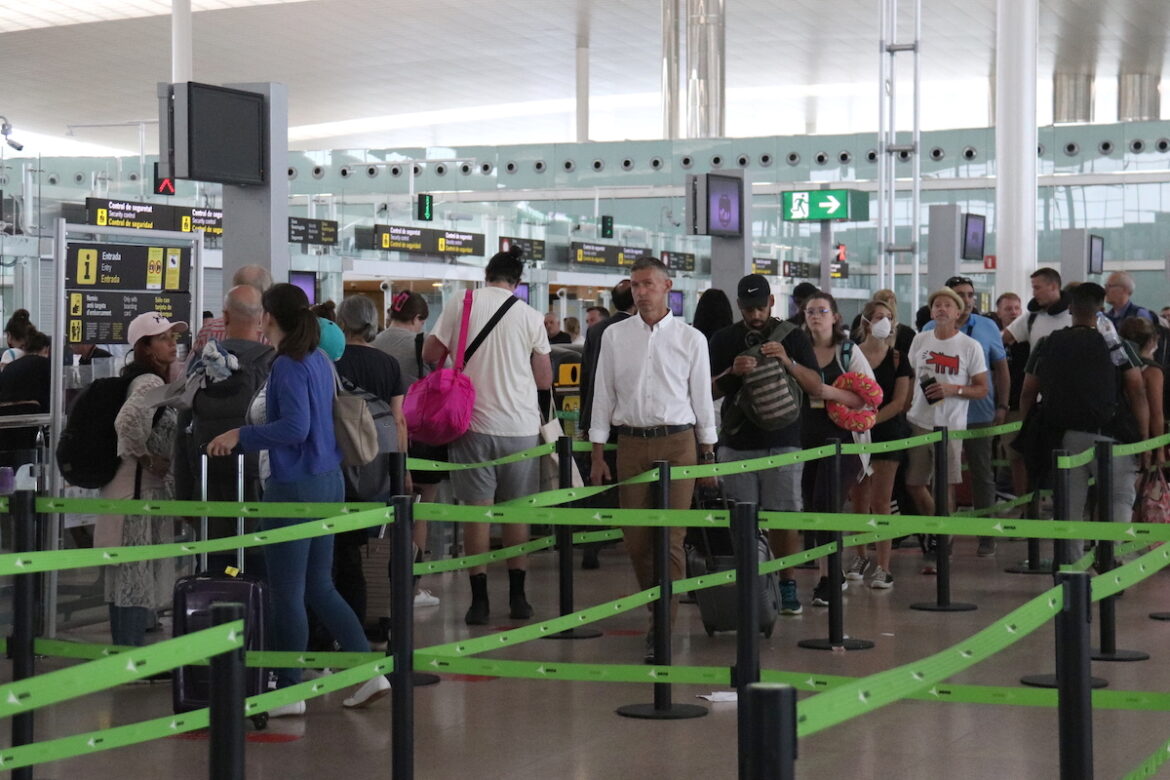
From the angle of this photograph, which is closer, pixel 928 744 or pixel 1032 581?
pixel 928 744

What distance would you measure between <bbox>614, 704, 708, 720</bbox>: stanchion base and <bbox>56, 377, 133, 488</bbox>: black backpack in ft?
7.93

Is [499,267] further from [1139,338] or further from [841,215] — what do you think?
[841,215]

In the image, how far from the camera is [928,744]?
5.21m

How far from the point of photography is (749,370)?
23.0 ft

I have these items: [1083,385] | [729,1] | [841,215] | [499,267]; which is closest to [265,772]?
[499,267]

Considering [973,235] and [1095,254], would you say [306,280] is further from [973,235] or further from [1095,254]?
[1095,254]

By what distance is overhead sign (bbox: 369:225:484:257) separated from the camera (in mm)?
23938

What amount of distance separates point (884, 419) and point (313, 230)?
643 inches

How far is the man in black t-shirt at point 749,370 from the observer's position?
280 inches

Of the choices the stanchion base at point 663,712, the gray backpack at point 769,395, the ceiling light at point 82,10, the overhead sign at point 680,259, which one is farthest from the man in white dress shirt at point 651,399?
the ceiling light at point 82,10

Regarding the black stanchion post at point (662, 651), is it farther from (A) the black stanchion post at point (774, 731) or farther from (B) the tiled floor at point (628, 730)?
(A) the black stanchion post at point (774, 731)

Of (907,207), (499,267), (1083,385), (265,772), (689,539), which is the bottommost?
(265,772)

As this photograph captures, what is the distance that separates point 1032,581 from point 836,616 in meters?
2.63

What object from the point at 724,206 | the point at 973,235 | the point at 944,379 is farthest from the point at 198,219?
the point at 944,379
